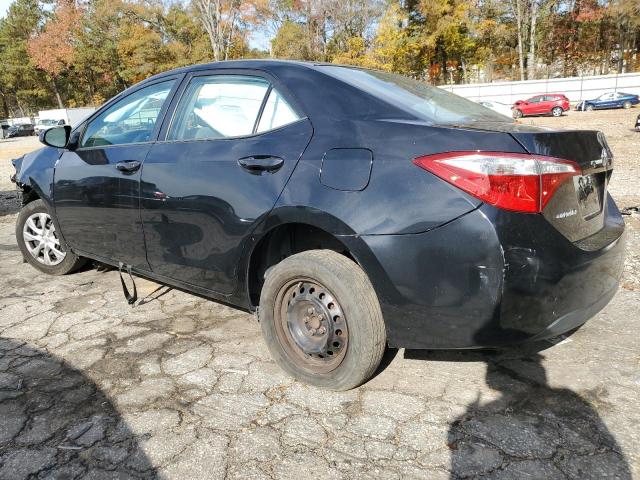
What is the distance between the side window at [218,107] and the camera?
8.75 ft

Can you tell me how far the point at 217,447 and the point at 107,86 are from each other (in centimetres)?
5953

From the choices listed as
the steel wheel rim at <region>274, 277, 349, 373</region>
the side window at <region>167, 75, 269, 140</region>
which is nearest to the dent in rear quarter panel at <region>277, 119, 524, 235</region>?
the steel wheel rim at <region>274, 277, 349, 373</region>

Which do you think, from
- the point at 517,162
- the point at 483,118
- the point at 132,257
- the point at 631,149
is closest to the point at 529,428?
the point at 517,162

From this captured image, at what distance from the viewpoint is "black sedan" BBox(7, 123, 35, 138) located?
4203 cm

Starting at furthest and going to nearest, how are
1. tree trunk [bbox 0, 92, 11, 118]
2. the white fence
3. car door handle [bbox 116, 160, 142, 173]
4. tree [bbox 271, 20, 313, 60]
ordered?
1. tree trunk [bbox 0, 92, 11, 118]
2. tree [bbox 271, 20, 313, 60]
3. the white fence
4. car door handle [bbox 116, 160, 142, 173]

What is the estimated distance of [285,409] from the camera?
232 cm

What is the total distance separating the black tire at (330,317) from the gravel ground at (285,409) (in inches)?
4.5

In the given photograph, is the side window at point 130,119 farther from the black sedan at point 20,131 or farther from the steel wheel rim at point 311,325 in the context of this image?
the black sedan at point 20,131

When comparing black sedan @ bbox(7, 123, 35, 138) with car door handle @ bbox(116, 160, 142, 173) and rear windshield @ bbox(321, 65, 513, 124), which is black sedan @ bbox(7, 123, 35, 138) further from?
rear windshield @ bbox(321, 65, 513, 124)

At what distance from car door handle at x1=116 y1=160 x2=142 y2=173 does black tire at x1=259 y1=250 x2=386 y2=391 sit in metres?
1.16

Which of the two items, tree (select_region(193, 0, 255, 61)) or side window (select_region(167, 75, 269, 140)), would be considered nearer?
side window (select_region(167, 75, 269, 140))

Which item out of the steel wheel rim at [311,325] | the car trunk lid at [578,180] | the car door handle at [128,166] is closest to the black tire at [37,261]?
the car door handle at [128,166]

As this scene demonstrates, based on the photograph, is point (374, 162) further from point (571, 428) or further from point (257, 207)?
point (571, 428)

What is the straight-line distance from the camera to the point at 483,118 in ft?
8.31
